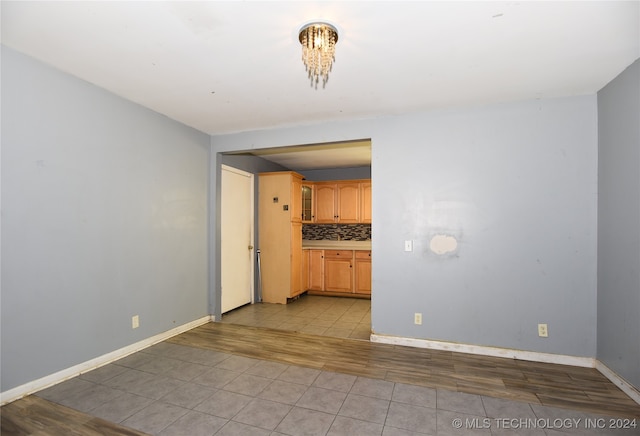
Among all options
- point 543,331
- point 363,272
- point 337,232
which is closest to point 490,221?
point 543,331

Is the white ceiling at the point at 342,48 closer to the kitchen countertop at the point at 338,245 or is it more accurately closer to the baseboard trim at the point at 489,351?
the baseboard trim at the point at 489,351

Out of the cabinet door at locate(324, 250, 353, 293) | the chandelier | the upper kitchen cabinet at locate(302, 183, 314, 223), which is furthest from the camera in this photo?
the upper kitchen cabinet at locate(302, 183, 314, 223)

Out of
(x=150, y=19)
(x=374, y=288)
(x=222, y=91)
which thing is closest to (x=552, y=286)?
(x=374, y=288)

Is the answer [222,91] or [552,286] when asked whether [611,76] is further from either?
[222,91]

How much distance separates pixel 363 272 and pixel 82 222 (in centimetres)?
411

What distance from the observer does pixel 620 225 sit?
2.46 m

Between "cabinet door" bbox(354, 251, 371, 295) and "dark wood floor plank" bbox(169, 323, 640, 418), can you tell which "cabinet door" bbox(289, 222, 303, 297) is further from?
"dark wood floor plank" bbox(169, 323, 640, 418)

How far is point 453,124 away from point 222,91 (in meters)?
2.29

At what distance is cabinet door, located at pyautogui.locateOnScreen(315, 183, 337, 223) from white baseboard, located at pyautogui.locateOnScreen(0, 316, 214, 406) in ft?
10.4

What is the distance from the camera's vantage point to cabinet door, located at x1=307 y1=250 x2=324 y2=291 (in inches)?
227

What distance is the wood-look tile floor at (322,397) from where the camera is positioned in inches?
77.6

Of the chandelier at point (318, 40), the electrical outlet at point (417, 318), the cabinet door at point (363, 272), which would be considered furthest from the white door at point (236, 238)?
the chandelier at point (318, 40)

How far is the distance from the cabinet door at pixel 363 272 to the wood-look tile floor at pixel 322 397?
2.32 m

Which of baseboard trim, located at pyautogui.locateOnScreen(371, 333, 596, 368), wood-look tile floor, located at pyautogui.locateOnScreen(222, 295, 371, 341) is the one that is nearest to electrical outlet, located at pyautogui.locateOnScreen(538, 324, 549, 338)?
baseboard trim, located at pyautogui.locateOnScreen(371, 333, 596, 368)
